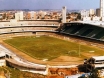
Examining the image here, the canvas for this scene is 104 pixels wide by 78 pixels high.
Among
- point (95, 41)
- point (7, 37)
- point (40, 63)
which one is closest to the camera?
point (40, 63)

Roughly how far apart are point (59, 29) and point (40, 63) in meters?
51.5

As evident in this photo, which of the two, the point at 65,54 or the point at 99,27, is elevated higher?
the point at 99,27

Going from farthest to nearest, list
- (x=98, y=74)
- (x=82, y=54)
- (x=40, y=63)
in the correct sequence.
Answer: (x=82, y=54), (x=40, y=63), (x=98, y=74)

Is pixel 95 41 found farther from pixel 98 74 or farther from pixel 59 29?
pixel 98 74

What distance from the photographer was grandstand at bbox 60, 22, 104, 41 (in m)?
72.5

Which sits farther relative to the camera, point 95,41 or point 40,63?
point 95,41

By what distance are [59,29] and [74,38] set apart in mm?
17533

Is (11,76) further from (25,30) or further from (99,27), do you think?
(25,30)

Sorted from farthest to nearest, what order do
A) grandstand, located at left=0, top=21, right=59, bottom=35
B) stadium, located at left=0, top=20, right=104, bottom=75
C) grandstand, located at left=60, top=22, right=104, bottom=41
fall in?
grandstand, located at left=0, top=21, right=59, bottom=35, grandstand, located at left=60, top=22, right=104, bottom=41, stadium, located at left=0, top=20, right=104, bottom=75

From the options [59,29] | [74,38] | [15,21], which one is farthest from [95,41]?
[15,21]

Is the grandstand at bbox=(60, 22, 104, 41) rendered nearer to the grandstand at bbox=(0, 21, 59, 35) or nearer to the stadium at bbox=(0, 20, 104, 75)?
the stadium at bbox=(0, 20, 104, 75)

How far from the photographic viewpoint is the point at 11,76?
34594 millimetres

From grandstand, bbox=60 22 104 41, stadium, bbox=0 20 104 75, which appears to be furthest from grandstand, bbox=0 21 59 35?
grandstand, bbox=60 22 104 41

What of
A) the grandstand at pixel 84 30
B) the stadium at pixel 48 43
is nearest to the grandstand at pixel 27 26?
the stadium at pixel 48 43
